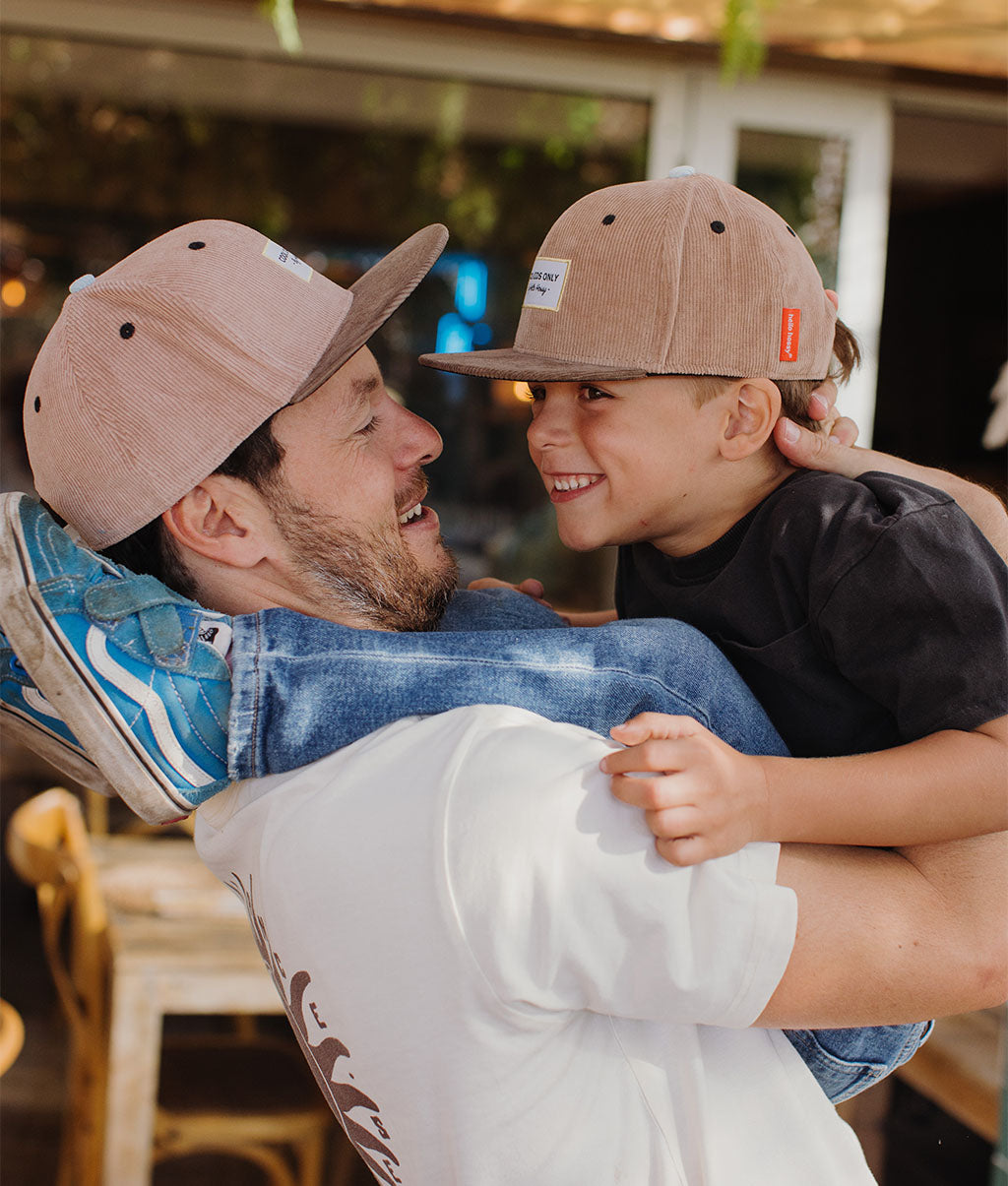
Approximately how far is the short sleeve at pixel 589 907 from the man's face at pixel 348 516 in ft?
1.05

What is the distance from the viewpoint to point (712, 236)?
1.13 meters

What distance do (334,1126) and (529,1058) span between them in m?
2.34

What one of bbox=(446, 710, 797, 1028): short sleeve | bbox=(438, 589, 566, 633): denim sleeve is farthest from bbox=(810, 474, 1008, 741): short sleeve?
bbox=(438, 589, 566, 633): denim sleeve

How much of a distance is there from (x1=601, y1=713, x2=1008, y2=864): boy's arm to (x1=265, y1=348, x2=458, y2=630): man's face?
0.36 metres

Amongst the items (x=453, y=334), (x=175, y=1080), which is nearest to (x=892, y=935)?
(x=175, y=1080)

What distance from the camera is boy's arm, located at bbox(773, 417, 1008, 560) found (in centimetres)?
113

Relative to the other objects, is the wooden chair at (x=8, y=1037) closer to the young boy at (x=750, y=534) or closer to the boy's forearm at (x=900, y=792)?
the young boy at (x=750, y=534)

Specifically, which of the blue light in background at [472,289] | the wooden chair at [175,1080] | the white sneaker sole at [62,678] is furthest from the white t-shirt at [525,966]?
the blue light in background at [472,289]

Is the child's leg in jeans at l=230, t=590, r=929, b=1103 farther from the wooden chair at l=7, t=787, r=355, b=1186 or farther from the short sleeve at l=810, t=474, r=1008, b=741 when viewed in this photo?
the wooden chair at l=7, t=787, r=355, b=1186

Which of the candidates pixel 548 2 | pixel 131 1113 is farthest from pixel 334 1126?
pixel 548 2

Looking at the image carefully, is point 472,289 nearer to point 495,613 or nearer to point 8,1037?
point 8,1037

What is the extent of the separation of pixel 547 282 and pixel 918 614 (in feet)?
1.58

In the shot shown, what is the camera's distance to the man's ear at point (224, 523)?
1122 millimetres

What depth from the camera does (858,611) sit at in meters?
0.99
